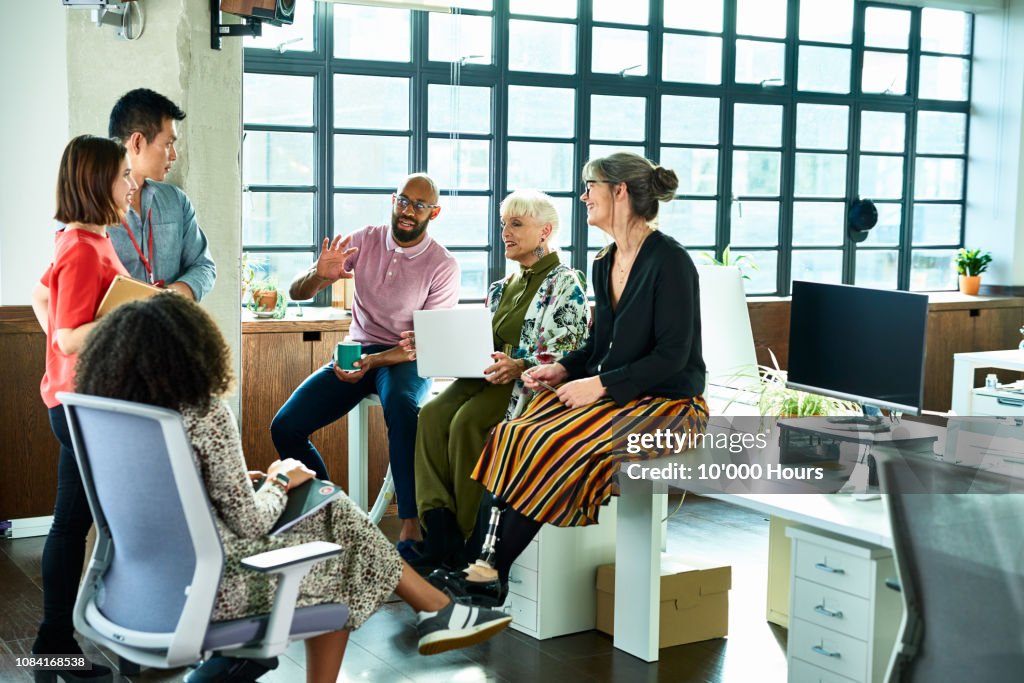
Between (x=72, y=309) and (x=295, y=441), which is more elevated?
(x=72, y=309)

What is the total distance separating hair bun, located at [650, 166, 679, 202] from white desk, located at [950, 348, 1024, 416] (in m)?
2.58

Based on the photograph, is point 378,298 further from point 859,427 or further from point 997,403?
point 997,403

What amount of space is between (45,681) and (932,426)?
2.73 metres

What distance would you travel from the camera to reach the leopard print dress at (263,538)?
2.43m

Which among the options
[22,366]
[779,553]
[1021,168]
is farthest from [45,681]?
[1021,168]

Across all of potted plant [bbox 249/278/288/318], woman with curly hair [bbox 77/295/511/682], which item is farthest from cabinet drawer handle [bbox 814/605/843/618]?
potted plant [bbox 249/278/288/318]

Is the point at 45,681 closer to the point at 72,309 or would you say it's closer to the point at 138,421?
the point at 72,309

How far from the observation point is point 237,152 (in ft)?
14.5

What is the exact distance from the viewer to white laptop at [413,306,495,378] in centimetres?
417

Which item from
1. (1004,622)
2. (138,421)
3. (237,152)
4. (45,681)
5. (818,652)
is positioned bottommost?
(45,681)

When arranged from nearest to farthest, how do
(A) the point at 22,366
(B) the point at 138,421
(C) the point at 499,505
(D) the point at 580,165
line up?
(B) the point at 138,421 → (C) the point at 499,505 → (A) the point at 22,366 → (D) the point at 580,165

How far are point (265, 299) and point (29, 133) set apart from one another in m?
1.28

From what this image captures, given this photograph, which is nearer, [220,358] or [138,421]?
[138,421]

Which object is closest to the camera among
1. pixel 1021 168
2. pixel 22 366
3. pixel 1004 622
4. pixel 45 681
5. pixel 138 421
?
pixel 1004 622
